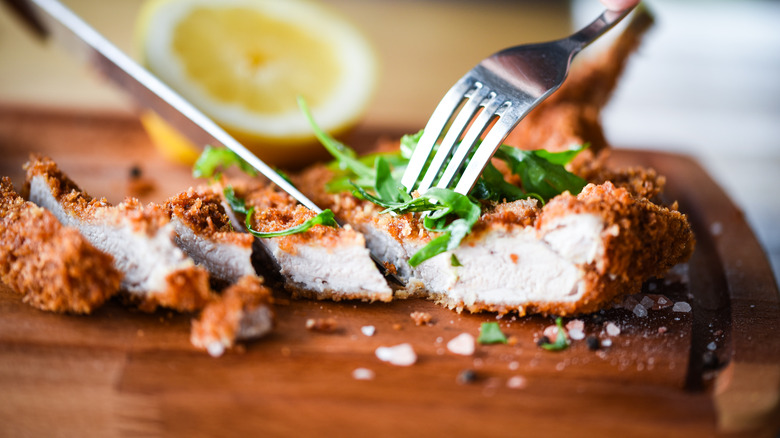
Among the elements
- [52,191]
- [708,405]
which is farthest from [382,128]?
[708,405]

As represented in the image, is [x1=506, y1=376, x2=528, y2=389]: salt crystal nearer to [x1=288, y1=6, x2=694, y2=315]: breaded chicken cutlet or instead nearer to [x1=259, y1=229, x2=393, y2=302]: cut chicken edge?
[x1=288, y1=6, x2=694, y2=315]: breaded chicken cutlet

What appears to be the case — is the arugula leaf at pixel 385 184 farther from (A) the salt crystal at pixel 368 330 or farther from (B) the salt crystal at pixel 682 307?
(B) the salt crystal at pixel 682 307

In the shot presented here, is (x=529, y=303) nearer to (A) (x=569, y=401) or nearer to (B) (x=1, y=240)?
(A) (x=569, y=401)

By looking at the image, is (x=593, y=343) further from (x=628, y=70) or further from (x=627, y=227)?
(x=628, y=70)

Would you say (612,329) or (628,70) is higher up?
(628,70)

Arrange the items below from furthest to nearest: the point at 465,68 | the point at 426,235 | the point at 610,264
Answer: the point at 465,68 → the point at 426,235 → the point at 610,264

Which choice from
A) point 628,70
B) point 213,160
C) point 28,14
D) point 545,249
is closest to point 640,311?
point 545,249
